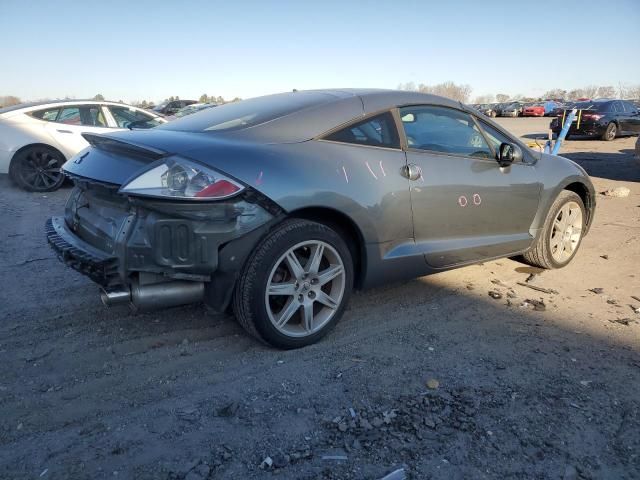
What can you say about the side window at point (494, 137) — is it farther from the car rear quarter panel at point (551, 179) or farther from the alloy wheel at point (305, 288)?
the alloy wheel at point (305, 288)

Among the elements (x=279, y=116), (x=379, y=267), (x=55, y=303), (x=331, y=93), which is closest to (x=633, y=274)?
(x=379, y=267)

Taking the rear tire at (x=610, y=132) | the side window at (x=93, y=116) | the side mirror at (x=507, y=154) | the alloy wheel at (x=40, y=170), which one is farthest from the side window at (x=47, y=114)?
the rear tire at (x=610, y=132)

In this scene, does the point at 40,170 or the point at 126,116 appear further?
the point at 126,116

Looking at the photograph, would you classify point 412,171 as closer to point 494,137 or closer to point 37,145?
point 494,137

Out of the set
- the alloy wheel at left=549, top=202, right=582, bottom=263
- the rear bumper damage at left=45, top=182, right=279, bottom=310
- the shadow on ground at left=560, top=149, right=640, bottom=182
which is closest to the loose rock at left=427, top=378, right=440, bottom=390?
the rear bumper damage at left=45, top=182, right=279, bottom=310

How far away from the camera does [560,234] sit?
4.77 meters

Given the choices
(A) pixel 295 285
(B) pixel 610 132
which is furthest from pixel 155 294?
(B) pixel 610 132

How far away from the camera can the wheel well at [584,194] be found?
4.88m

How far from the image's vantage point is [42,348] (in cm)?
313

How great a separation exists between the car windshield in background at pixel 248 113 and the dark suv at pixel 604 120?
1733 cm

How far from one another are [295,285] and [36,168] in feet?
22.9

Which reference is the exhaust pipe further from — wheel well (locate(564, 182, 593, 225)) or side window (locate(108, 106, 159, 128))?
side window (locate(108, 106, 159, 128))

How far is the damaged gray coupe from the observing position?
8.91 feet

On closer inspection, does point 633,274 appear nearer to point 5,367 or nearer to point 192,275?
point 192,275
